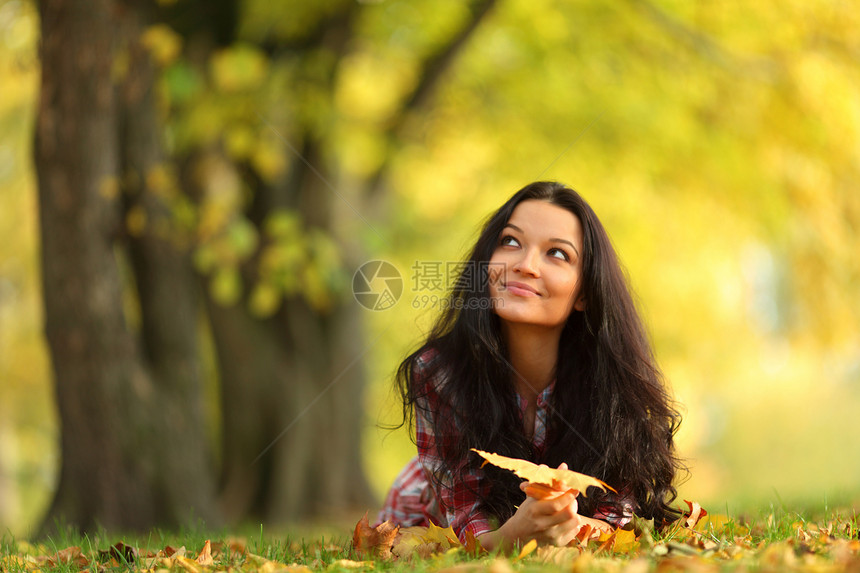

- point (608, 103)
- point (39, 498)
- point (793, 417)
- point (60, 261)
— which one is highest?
point (608, 103)

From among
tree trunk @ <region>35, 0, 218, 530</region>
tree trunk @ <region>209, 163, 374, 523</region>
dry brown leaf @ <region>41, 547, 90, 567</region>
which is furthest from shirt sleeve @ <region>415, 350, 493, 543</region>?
tree trunk @ <region>209, 163, 374, 523</region>

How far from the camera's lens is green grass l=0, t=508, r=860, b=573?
1921 millimetres

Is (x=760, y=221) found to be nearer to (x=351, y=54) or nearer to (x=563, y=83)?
(x=563, y=83)

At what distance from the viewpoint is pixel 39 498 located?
1058 inches

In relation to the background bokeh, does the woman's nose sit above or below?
below

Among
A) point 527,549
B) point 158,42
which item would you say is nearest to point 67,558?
point 527,549

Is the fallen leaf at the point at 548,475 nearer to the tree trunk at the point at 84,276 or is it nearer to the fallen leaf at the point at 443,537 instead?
the fallen leaf at the point at 443,537

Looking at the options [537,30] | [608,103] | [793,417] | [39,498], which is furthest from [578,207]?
[793,417]

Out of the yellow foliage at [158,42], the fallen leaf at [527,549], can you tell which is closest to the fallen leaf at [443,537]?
the fallen leaf at [527,549]

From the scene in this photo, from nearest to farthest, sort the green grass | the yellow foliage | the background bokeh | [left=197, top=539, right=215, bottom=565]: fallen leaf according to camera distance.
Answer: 1. the green grass
2. [left=197, top=539, right=215, bottom=565]: fallen leaf
3. the yellow foliage
4. the background bokeh

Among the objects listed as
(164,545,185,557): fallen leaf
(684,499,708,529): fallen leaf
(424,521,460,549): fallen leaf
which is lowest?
(164,545,185,557): fallen leaf

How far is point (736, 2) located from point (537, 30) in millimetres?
1645

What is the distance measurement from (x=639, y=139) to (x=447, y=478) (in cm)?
570

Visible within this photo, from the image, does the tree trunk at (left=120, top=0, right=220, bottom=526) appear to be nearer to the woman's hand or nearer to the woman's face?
the woman's face
